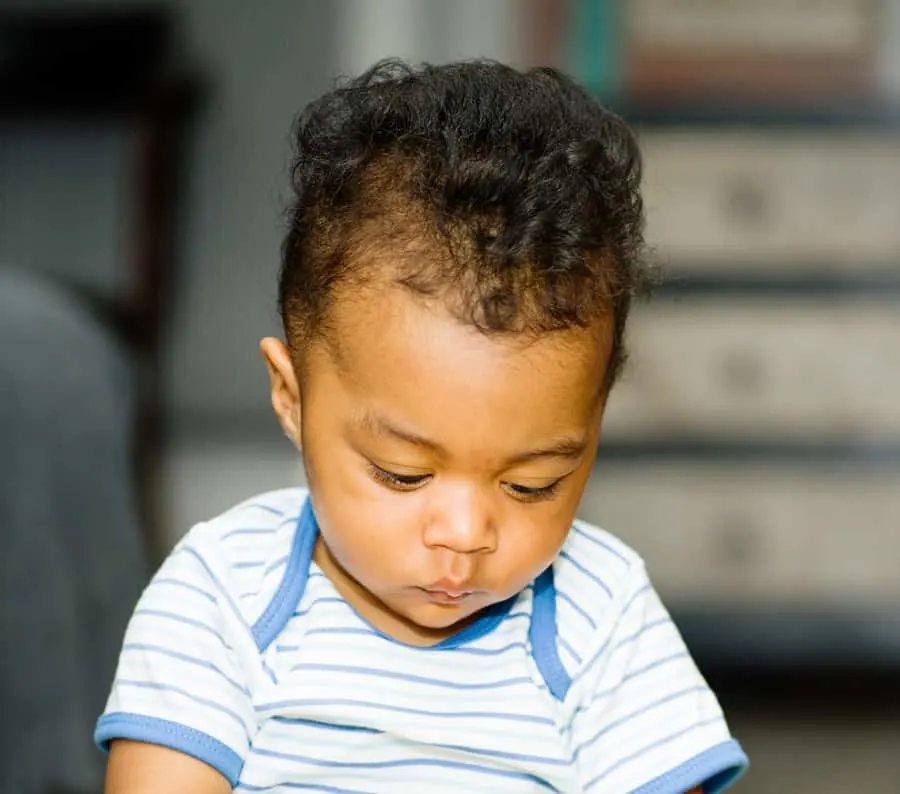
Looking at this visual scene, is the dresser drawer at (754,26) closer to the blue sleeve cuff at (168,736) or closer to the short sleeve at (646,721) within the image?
the short sleeve at (646,721)

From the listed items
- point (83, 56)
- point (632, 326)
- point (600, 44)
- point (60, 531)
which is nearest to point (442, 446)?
point (60, 531)

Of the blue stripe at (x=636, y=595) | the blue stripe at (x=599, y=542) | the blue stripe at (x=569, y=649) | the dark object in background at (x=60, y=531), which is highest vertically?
the blue stripe at (x=599, y=542)

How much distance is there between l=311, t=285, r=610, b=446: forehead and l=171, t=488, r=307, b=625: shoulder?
5.9 inches

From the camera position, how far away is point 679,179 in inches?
88.2

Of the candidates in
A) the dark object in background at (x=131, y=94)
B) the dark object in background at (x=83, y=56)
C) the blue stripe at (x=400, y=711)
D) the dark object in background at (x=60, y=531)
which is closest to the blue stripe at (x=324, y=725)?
the blue stripe at (x=400, y=711)

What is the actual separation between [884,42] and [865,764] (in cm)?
132

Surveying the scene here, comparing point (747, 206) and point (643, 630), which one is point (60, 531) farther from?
point (747, 206)

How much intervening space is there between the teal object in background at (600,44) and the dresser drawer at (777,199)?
38 cm

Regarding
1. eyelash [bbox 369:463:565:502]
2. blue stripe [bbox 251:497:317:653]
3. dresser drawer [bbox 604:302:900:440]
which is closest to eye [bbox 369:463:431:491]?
eyelash [bbox 369:463:565:502]

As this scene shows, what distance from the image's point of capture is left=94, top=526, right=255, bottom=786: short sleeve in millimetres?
782

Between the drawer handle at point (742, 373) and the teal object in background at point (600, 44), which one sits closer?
the drawer handle at point (742, 373)

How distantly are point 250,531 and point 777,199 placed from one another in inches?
61.3

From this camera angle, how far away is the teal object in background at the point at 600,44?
8.45 ft

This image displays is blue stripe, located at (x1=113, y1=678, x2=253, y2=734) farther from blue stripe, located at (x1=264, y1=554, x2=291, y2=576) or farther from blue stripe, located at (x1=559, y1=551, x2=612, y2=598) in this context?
blue stripe, located at (x1=559, y1=551, x2=612, y2=598)
